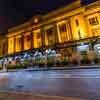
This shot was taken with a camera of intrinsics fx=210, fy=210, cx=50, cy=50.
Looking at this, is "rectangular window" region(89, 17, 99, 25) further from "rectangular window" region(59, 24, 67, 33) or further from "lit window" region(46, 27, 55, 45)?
"lit window" region(46, 27, 55, 45)

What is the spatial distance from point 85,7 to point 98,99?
72.7ft

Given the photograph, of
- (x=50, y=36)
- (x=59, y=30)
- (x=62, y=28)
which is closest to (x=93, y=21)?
(x=62, y=28)

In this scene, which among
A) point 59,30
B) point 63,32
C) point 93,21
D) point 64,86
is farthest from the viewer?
point 59,30

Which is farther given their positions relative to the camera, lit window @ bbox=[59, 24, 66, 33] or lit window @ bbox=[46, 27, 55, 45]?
lit window @ bbox=[46, 27, 55, 45]

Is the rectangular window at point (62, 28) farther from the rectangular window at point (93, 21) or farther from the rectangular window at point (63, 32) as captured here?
the rectangular window at point (93, 21)

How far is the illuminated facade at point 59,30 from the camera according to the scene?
25047 millimetres

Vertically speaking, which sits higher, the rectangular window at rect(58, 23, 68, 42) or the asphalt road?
the rectangular window at rect(58, 23, 68, 42)

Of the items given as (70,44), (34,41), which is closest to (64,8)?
(70,44)

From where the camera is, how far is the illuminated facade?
2505cm

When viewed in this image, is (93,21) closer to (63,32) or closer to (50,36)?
(63,32)

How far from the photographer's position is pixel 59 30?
2931cm

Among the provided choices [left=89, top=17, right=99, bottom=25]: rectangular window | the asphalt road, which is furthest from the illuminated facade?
the asphalt road

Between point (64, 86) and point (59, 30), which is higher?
point (59, 30)

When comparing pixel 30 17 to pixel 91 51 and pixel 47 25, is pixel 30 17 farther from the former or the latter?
pixel 91 51
